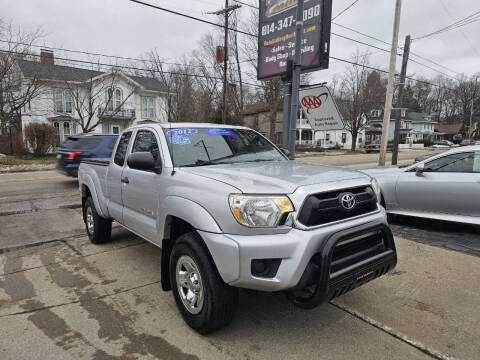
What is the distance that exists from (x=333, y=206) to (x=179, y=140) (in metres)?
1.80

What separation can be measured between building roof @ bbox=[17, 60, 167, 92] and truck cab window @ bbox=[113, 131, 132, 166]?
20932mm

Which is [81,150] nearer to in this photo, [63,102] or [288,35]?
[288,35]

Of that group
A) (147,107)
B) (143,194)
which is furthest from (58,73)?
(143,194)

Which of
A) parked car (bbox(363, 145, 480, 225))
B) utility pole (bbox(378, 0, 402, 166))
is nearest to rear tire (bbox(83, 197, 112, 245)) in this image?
parked car (bbox(363, 145, 480, 225))

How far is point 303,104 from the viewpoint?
7832 millimetres

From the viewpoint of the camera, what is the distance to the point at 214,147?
12.2 feet

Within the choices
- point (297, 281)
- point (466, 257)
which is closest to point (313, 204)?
point (297, 281)

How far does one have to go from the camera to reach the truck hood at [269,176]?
2.53 meters

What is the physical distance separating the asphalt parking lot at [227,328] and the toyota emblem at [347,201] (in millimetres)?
1060

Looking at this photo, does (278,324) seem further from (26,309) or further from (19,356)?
(26,309)

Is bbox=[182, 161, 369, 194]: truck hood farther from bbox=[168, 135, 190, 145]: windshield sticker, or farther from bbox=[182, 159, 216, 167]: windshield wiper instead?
bbox=[168, 135, 190, 145]: windshield sticker

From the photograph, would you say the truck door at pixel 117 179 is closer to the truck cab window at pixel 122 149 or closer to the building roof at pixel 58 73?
the truck cab window at pixel 122 149

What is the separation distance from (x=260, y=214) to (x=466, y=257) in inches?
143

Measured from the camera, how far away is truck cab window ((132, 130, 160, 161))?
12.2 ft
